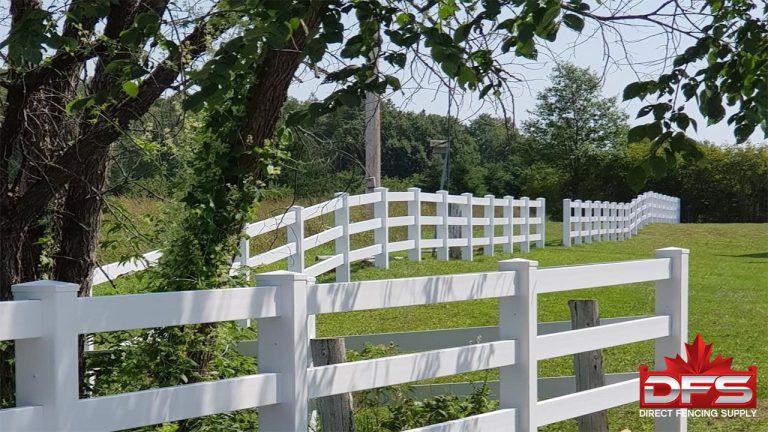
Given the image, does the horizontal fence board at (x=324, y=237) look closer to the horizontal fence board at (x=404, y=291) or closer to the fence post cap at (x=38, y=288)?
the horizontal fence board at (x=404, y=291)

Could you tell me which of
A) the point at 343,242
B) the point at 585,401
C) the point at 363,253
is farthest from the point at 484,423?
the point at 363,253

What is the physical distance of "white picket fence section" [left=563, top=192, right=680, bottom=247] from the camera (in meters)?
26.5

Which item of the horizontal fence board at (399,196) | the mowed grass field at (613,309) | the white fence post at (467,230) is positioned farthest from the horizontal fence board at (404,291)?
the white fence post at (467,230)

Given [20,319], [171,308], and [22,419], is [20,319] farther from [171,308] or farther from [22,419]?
[171,308]

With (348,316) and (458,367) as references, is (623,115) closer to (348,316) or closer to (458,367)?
(348,316)

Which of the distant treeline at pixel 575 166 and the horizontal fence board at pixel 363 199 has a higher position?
the distant treeline at pixel 575 166

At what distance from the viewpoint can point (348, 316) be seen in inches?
466

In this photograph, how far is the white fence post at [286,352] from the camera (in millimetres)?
4324

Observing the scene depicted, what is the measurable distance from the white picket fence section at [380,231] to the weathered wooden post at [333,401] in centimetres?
397

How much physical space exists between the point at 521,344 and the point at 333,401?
106cm

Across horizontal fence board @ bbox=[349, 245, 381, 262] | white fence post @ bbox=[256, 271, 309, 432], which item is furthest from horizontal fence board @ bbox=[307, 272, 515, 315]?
horizontal fence board @ bbox=[349, 245, 381, 262]

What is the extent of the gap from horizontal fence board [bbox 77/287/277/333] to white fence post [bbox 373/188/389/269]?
11.8 m

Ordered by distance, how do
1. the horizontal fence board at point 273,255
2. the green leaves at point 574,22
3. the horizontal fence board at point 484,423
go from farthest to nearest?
the horizontal fence board at point 273,255, the horizontal fence board at point 484,423, the green leaves at point 574,22

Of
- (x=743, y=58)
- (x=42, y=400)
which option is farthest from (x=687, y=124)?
(x=42, y=400)
